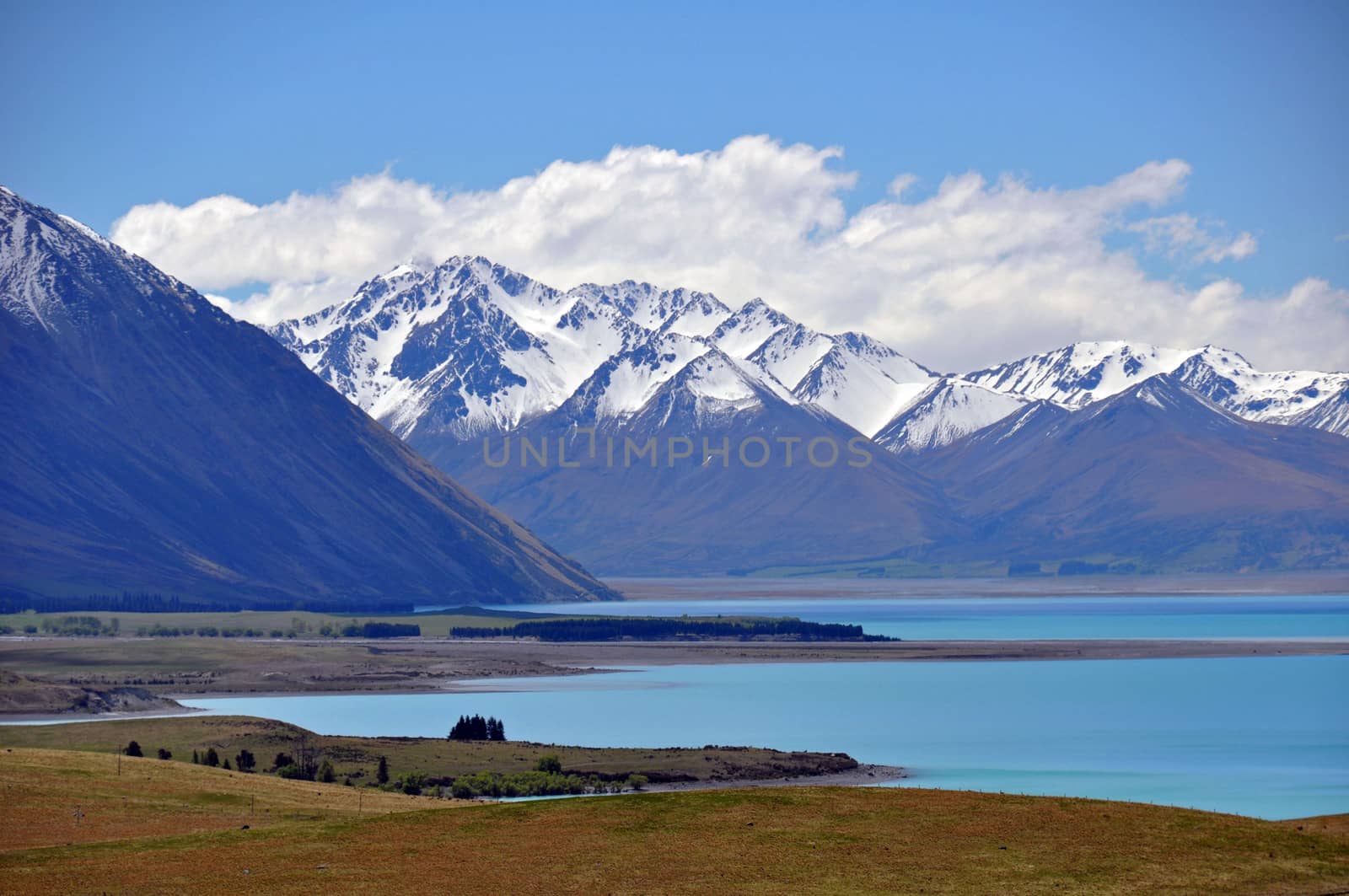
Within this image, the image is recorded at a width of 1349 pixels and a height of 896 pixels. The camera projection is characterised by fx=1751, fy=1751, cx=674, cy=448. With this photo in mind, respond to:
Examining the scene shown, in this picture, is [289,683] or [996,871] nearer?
[996,871]

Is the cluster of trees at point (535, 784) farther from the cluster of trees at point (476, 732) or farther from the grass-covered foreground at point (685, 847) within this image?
the grass-covered foreground at point (685, 847)

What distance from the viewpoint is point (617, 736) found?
122 metres

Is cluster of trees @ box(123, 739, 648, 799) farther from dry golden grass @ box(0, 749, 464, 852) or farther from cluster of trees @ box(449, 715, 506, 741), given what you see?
dry golden grass @ box(0, 749, 464, 852)

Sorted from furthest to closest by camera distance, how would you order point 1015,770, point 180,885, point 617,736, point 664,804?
point 617,736 → point 1015,770 → point 664,804 → point 180,885

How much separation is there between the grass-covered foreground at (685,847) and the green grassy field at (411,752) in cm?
3831

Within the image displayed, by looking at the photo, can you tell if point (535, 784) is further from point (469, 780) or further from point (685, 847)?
point (685, 847)

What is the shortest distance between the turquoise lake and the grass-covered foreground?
34.8m

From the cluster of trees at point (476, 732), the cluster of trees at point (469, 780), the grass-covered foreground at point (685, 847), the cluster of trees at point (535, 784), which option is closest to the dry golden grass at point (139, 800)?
the grass-covered foreground at point (685, 847)

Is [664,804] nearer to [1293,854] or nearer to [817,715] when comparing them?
[1293,854]

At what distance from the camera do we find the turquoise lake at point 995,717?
99812 mm

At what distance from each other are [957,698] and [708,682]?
99.2 feet

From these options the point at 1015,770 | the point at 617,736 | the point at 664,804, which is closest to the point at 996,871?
the point at 664,804

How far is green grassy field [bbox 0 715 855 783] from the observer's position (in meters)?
97.8

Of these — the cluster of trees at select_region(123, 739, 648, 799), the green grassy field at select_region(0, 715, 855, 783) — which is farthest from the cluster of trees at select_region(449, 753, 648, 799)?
the green grassy field at select_region(0, 715, 855, 783)
